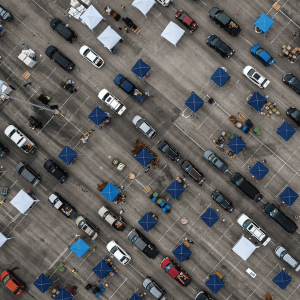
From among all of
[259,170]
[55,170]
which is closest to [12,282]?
[55,170]

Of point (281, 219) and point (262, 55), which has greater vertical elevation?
point (262, 55)

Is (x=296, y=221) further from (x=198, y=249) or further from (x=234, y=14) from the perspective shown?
(x=234, y=14)

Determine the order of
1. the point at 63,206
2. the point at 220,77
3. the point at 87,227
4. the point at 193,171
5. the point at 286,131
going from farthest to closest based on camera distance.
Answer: the point at 63,206 < the point at 87,227 < the point at 193,171 < the point at 220,77 < the point at 286,131

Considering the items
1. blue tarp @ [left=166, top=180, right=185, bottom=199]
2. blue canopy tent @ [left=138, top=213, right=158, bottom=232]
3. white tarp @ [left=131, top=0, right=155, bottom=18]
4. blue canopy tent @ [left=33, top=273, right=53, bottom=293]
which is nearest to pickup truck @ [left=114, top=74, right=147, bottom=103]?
white tarp @ [left=131, top=0, right=155, bottom=18]

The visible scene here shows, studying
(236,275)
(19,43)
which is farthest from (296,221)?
(19,43)

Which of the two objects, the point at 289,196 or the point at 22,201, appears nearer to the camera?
the point at 289,196

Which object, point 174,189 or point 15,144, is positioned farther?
point 15,144

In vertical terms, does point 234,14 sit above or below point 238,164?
above

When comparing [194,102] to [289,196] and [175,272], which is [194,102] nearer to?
[289,196]
